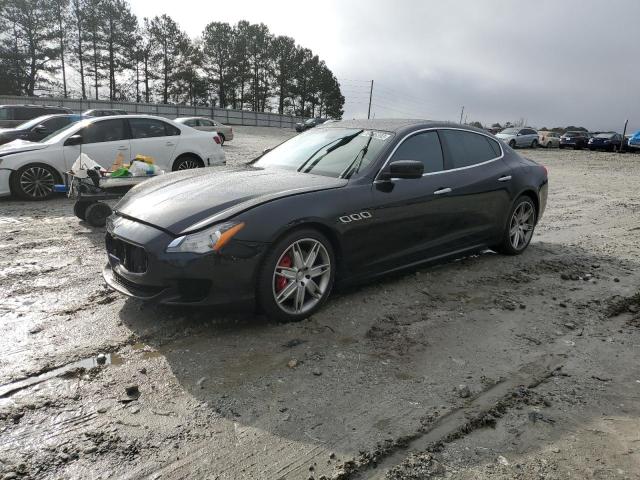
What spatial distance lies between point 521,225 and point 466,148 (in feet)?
4.70

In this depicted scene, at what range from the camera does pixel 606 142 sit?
113ft

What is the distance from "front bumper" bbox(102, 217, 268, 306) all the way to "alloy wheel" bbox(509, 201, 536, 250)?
12.1ft

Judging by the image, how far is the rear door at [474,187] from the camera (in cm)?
521

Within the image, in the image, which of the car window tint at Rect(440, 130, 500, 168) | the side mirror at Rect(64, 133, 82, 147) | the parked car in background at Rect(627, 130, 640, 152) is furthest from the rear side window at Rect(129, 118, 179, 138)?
the parked car in background at Rect(627, 130, 640, 152)

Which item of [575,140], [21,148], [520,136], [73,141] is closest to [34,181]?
[21,148]

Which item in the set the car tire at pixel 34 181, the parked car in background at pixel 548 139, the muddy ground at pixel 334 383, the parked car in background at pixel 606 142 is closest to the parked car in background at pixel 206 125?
the car tire at pixel 34 181

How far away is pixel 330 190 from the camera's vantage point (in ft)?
13.7

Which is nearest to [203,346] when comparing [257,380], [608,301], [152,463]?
[257,380]

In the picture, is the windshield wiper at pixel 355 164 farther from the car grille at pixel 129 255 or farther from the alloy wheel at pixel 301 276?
the car grille at pixel 129 255

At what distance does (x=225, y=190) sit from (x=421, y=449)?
244cm

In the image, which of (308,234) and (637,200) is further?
(637,200)

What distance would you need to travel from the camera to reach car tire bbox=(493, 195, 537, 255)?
20.0 ft

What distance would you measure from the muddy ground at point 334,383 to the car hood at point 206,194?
0.74 meters

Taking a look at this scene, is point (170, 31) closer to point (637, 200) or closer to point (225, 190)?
point (637, 200)
